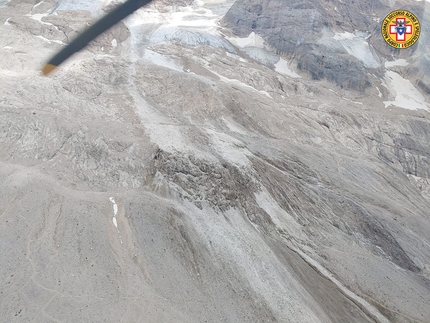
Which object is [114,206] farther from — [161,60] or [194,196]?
[161,60]

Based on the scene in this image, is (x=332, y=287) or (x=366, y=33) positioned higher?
(x=366, y=33)

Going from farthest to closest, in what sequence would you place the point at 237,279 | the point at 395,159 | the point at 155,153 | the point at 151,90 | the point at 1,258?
the point at 395,159 < the point at 151,90 < the point at 155,153 < the point at 237,279 < the point at 1,258

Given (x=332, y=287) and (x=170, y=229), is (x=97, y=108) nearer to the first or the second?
(x=170, y=229)

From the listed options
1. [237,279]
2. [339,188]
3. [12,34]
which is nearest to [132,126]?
[237,279]

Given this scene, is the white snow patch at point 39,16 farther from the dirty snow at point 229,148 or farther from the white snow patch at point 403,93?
the white snow patch at point 403,93

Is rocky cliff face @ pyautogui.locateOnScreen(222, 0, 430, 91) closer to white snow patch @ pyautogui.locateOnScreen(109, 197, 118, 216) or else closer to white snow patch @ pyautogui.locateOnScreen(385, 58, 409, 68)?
white snow patch @ pyautogui.locateOnScreen(385, 58, 409, 68)

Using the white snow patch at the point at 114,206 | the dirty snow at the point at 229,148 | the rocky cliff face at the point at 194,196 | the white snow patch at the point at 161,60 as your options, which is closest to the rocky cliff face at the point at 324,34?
the rocky cliff face at the point at 194,196

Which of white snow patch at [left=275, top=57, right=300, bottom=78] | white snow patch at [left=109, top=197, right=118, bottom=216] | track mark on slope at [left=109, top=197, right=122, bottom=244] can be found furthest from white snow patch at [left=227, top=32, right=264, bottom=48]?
track mark on slope at [left=109, top=197, right=122, bottom=244]
